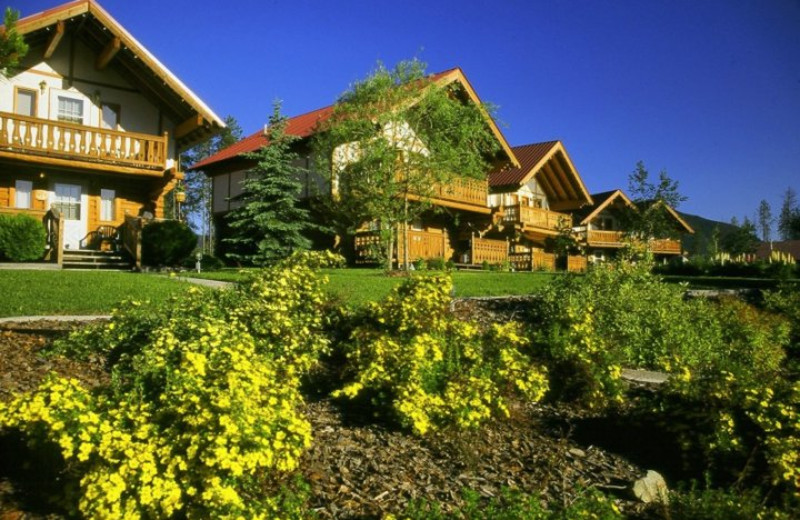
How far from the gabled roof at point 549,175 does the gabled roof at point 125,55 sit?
14576 mm

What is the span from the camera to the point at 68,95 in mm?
19344

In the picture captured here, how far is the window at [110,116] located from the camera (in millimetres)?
20062

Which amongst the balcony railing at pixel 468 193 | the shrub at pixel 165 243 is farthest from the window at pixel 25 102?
the balcony railing at pixel 468 193

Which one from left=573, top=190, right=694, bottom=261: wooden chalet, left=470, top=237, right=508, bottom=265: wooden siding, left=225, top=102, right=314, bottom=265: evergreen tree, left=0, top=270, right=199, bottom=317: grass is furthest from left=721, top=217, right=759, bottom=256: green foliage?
left=0, top=270, right=199, bottom=317: grass

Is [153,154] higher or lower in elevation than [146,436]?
higher

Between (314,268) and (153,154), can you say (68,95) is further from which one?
(314,268)

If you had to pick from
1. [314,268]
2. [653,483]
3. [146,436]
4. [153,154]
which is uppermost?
[153,154]

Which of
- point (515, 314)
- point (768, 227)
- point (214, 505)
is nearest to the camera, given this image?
point (214, 505)

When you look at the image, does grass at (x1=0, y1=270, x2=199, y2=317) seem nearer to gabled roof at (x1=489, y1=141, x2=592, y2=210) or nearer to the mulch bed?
the mulch bed

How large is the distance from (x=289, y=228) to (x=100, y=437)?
55.7 ft

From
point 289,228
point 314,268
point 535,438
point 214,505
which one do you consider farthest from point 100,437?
point 289,228

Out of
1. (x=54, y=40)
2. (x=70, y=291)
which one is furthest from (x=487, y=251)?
(x=70, y=291)

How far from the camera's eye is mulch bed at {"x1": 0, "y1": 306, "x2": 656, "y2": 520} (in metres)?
3.92

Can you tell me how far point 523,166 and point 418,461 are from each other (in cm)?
2878
